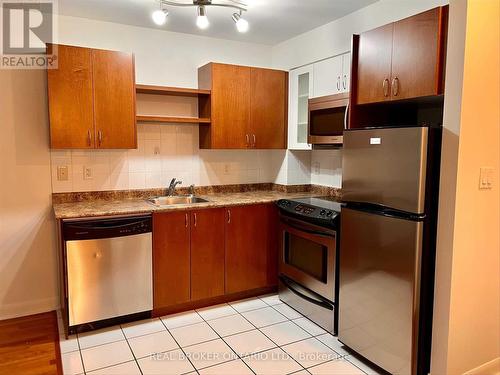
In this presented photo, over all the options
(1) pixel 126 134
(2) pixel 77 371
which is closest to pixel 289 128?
(1) pixel 126 134

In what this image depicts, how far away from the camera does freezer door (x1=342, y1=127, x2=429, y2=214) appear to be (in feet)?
6.77

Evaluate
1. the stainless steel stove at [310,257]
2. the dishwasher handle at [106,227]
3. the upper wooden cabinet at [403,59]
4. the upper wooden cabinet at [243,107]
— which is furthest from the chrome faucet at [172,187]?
the upper wooden cabinet at [403,59]

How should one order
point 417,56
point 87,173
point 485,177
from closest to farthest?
point 485,177 → point 417,56 → point 87,173

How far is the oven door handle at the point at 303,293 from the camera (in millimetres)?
2871

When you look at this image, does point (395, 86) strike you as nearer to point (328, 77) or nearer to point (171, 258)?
point (328, 77)

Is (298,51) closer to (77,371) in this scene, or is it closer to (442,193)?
(442,193)

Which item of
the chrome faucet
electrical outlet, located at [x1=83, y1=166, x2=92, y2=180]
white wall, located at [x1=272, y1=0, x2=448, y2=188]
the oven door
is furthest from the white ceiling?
the oven door

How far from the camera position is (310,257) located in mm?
3047

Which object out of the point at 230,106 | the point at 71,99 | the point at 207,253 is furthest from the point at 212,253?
the point at 71,99

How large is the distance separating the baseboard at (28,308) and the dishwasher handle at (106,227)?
94 cm

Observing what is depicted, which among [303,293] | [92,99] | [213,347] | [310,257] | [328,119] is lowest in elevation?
[213,347]

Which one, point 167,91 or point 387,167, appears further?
point 167,91

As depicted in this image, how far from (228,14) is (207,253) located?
1.98 m

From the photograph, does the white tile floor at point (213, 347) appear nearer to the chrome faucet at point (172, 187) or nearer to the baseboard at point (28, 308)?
the baseboard at point (28, 308)
